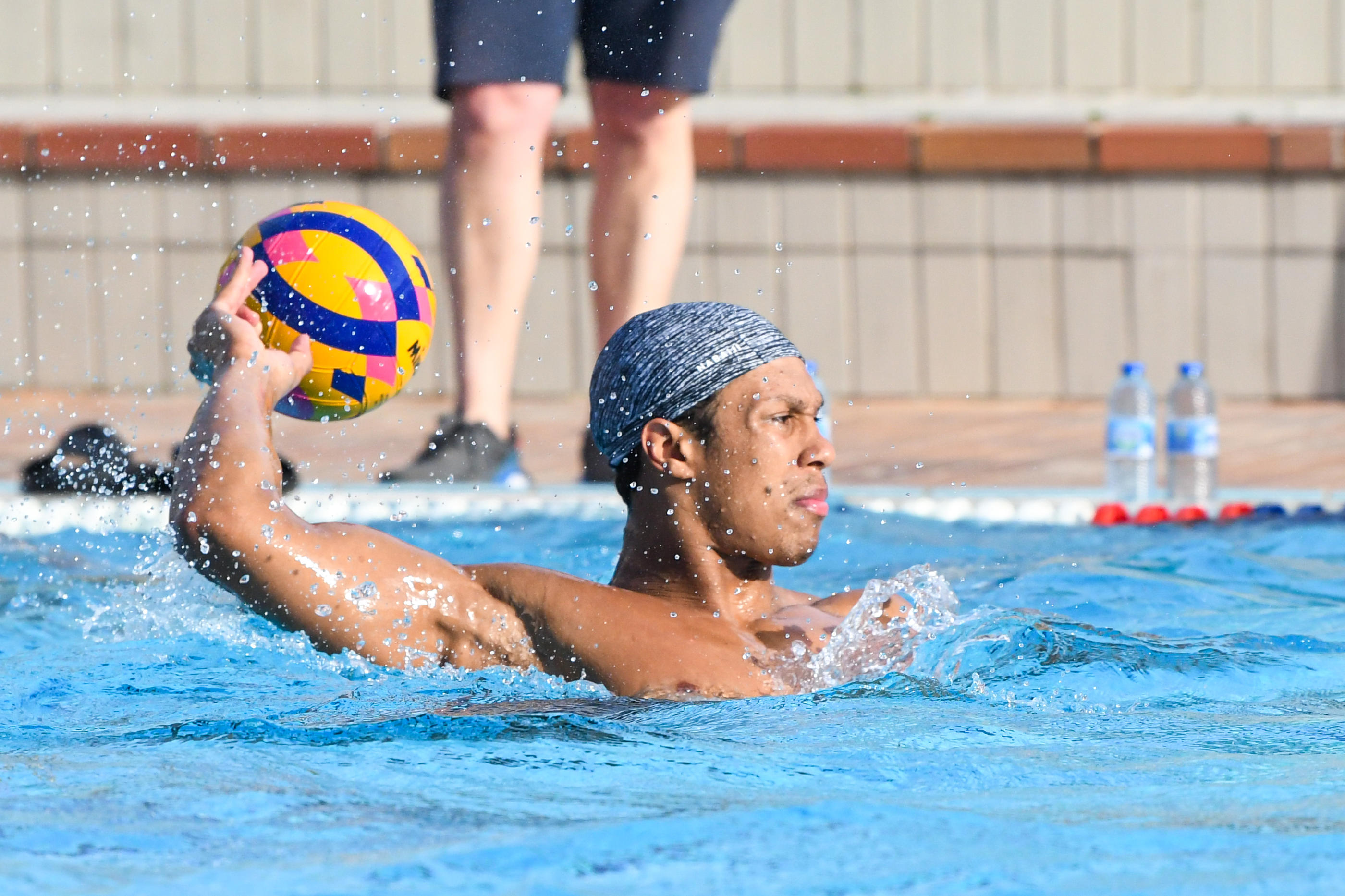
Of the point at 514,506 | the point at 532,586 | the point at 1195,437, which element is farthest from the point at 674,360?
the point at 1195,437

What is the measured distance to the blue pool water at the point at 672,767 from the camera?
216 centimetres

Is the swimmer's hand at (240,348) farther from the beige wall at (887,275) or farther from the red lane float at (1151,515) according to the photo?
the beige wall at (887,275)

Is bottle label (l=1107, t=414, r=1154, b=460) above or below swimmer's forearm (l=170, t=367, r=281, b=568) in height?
below

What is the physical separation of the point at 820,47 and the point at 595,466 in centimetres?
316

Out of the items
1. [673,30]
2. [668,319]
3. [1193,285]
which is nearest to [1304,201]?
[1193,285]

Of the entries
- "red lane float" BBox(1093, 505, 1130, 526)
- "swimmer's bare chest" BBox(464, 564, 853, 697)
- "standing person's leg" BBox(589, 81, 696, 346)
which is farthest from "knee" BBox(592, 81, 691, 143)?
"swimmer's bare chest" BBox(464, 564, 853, 697)

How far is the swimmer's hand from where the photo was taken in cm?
293

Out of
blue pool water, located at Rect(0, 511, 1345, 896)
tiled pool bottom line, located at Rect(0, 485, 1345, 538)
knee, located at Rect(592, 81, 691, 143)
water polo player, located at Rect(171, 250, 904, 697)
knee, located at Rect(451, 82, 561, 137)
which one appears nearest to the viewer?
blue pool water, located at Rect(0, 511, 1345, 896)

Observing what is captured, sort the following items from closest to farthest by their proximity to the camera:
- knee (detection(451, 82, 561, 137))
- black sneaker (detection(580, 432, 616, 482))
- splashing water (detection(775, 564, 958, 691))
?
splashing water (detection(775, 564, 958, 691)), knee (detection(451, 82, 561, 137)), black sneaker (detection(580, 432, 616, 482))

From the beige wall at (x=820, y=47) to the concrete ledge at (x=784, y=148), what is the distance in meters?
0.31

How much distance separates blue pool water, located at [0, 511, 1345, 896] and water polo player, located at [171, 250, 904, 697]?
80 mm

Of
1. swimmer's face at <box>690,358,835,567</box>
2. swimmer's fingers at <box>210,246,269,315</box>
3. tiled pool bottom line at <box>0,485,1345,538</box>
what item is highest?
swimmer's fingers at <box>210,246,269,315</box>

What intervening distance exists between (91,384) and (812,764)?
238 inches

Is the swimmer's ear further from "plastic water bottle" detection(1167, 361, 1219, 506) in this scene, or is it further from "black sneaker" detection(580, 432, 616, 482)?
"plastic water bottle" detection(1167, 361, 1219, 506)
